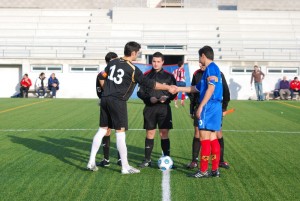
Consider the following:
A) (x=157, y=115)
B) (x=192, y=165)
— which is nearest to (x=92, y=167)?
(x=157, y=115)

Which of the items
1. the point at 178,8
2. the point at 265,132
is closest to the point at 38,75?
the point at 178,8

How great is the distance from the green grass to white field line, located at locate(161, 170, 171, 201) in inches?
2.9

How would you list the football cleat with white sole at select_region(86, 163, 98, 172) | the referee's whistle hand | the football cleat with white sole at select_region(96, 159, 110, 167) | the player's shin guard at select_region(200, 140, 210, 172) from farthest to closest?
the football cleat with white sole at select_region(96, 159, 110, 167)
the referee's whistle hand
the football cleat with white sole at select_region(86, 163, 98, 172)
the player's shin guard at select_region(200, 140, 210, 172)

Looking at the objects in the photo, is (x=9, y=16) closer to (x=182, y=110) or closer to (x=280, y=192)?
(x=182, y=110)

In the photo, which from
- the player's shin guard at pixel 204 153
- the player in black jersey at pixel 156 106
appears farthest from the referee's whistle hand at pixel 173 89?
the player's shin guard at pixel 204 153

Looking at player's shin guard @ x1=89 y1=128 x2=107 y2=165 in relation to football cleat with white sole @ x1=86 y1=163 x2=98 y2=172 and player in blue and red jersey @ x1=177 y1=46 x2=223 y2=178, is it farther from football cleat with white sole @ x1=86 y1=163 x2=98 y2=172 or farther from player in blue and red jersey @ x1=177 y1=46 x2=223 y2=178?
player in blue and red jersey @ x1=177 y1=46 x2=223 y2=178

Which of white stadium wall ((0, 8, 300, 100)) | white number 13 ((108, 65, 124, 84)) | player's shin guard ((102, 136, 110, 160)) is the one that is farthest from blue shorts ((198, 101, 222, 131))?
white stadium wall ((0, 8, 300, 100))

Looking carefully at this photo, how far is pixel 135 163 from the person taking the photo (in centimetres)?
905

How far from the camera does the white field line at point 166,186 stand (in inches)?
261

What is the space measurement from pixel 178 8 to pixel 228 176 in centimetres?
3257

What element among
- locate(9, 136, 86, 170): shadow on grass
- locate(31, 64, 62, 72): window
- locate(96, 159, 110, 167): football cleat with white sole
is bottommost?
locate(9, 136, 86, 170): shadow on grass

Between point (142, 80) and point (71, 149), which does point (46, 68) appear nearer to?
point (71, 149)

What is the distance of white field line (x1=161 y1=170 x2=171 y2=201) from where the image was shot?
6.64m

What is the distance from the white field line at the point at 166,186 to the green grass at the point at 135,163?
0.24 ft
